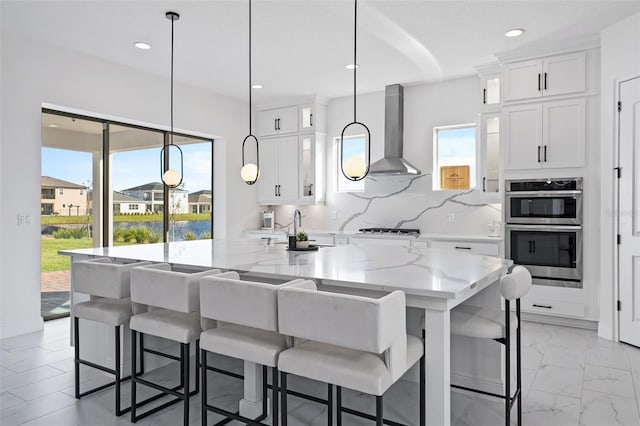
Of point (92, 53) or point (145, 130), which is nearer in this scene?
point (92, 53)

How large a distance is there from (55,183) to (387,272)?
13.1 feet

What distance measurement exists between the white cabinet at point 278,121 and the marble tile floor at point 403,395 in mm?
3982

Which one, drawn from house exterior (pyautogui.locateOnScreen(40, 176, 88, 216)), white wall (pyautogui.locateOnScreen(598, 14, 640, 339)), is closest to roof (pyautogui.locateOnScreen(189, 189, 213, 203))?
house exterior (pyautogui.locateOnScreen(40, 176, 88, 216))

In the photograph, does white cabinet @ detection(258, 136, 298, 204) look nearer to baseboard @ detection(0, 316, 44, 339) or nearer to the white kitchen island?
the white kitchen island

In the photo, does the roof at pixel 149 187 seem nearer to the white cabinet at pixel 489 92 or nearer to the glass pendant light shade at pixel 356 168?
the glass pendant light shade at pixel 356 168

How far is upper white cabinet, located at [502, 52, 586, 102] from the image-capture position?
4.16m

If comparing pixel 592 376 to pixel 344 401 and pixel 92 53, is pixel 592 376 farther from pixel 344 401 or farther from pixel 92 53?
pixel 92 53

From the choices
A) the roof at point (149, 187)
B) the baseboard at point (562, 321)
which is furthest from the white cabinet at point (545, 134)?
the roof at point (149, 187)

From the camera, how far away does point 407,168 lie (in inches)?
207

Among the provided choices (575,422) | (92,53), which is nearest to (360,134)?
(92,53)

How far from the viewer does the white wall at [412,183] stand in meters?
5.32

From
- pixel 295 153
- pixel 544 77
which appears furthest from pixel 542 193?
pixel 295 153

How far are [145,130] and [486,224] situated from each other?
4.38 meters

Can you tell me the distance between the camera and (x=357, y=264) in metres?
2.57
